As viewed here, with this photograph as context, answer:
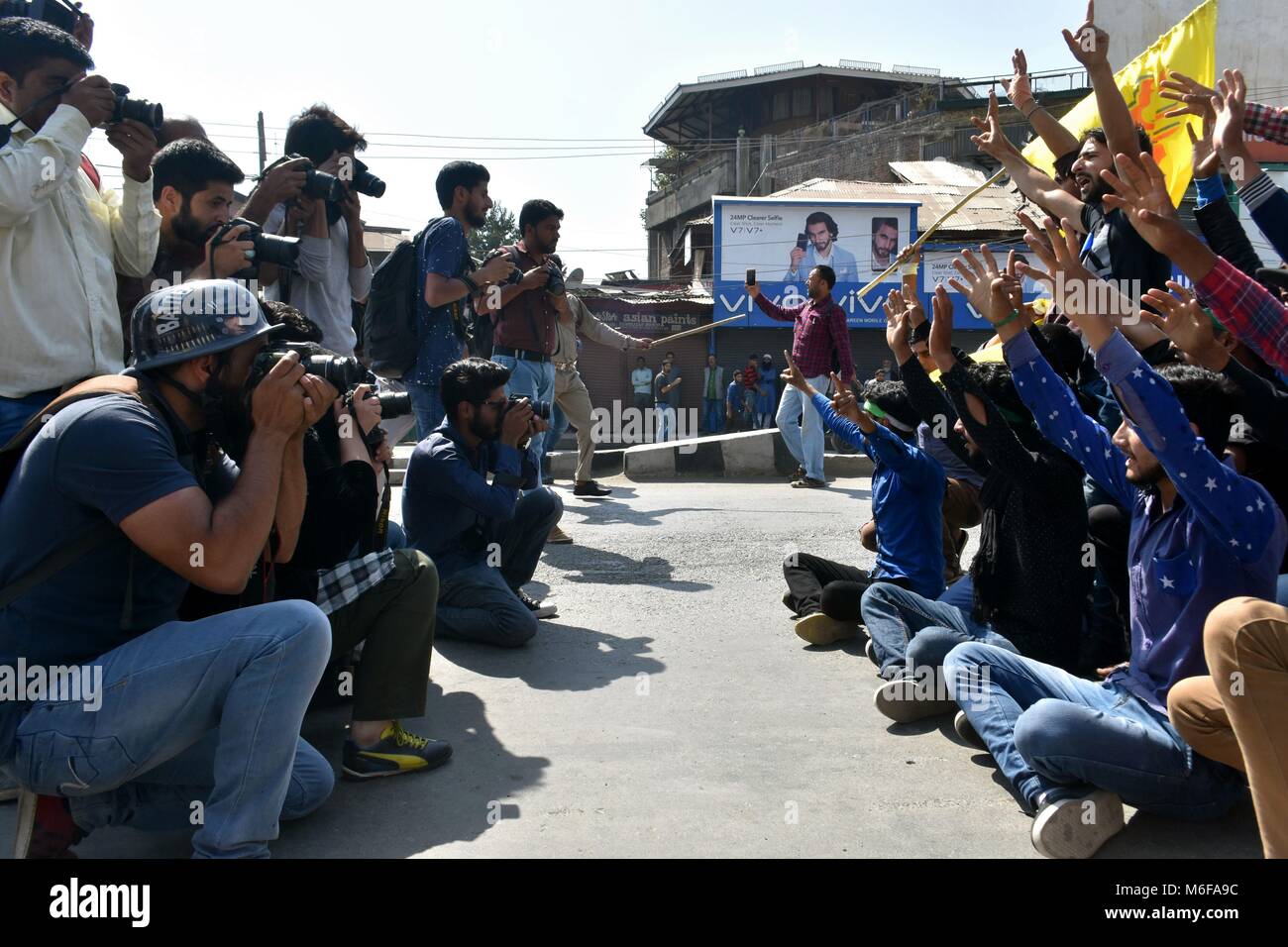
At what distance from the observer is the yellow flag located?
627cm

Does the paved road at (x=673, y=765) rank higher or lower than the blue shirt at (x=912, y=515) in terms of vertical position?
lower

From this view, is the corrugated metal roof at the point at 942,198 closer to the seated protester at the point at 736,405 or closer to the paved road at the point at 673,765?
the seated protester at the point at 736,405

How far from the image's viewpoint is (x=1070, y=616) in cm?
349

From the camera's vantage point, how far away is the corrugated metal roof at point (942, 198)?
23.9 meters

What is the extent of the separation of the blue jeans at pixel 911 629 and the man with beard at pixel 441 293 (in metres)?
2.69

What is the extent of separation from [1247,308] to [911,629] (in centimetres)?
170

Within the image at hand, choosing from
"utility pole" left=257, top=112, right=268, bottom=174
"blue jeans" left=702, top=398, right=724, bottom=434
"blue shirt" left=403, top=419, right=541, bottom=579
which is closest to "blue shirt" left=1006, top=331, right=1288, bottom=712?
"blue shirt" left=403, top=419, right=541, bottom=579

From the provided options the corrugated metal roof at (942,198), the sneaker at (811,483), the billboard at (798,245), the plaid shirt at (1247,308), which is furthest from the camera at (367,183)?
the corrugated metal roof at (942,198)

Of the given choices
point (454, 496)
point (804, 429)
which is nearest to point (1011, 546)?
point (454, 496)

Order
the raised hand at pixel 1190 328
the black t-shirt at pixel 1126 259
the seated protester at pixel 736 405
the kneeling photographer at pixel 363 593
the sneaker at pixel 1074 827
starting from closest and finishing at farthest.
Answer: the sneaker at pixel 1074 827 → the raised hand at pixel 1190 328 → the kneeling photographer at pixel 363 593 → the black t-shirt at pixel 1126 259 → the seated protester at pixel 736 405

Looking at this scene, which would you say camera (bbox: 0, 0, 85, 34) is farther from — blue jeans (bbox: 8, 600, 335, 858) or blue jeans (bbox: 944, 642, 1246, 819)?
blue jeans (bbox: 944, 642, 1246, 819)

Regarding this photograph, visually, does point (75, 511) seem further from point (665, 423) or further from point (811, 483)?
point (665, 423)
